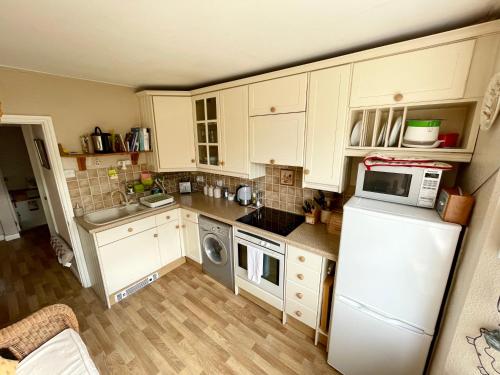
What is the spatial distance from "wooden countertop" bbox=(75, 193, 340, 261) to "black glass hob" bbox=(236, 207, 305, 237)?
0.06 metres

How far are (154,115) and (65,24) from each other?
1.28 m

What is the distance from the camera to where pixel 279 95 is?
172 cm

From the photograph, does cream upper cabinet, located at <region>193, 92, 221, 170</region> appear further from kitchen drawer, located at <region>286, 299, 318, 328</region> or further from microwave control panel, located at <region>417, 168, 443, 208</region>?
microwave control panel, located at <region>417, 168, 443, 208</region>

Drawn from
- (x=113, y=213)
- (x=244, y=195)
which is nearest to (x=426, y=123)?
(x=244, y=195)

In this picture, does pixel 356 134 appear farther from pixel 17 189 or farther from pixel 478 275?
pixel 17 189

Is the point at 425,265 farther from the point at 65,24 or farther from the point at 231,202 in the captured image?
the point at 65,24

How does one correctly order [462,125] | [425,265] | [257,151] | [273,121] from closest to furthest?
[425,265]
[462,125]
[273,121]
[257,151]

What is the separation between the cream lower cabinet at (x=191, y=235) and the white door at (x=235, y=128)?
30.0 inches

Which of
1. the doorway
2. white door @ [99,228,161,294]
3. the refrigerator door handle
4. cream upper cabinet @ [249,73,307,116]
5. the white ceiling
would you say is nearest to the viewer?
the white ceiling

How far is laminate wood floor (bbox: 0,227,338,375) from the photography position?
1566 mm

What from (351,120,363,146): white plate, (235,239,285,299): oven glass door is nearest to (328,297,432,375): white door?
(235,239,285,299): oven glass door

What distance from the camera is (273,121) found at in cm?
180

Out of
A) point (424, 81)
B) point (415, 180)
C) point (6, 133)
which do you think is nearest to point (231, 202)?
point (415, 180)

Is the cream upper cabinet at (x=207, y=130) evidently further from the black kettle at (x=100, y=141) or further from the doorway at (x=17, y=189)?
the doorway at (x=17, y=189)
